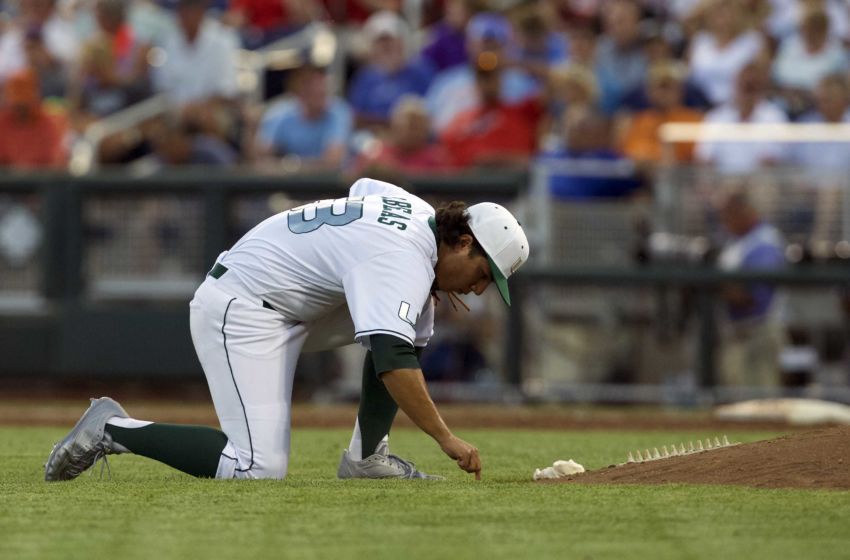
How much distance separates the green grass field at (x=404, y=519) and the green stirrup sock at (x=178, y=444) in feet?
0.32

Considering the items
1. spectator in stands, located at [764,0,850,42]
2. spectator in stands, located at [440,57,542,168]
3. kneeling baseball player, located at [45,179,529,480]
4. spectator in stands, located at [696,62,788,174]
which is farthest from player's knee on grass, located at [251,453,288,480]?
spectator in stands, located at [764,0,850,42]

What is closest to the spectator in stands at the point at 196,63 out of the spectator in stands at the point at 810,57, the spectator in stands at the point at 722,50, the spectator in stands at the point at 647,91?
the spectator in stands at the point at 647,91

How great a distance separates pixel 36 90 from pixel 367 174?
170 inches

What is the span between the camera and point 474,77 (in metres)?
14.1

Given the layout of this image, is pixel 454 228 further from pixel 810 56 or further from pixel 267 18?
pixel 267 18

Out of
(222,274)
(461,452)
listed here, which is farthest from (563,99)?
(461,452)

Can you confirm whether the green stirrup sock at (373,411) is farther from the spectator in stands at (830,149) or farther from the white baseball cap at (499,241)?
the spectator in stands at (830,149)

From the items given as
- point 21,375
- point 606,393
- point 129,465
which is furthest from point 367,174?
point 129,465

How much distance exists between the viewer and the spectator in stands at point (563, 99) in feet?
42.6

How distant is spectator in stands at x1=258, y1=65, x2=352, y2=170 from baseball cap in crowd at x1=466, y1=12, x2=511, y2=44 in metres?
1.56

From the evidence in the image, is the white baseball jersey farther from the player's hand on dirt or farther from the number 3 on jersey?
the player's hand on dirt

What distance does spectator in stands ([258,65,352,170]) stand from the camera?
13758 millimetres

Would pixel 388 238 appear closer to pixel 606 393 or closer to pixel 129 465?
pixel 129 465

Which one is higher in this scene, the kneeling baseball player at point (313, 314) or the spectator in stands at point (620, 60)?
the spectator in stands at point (620, 60)
